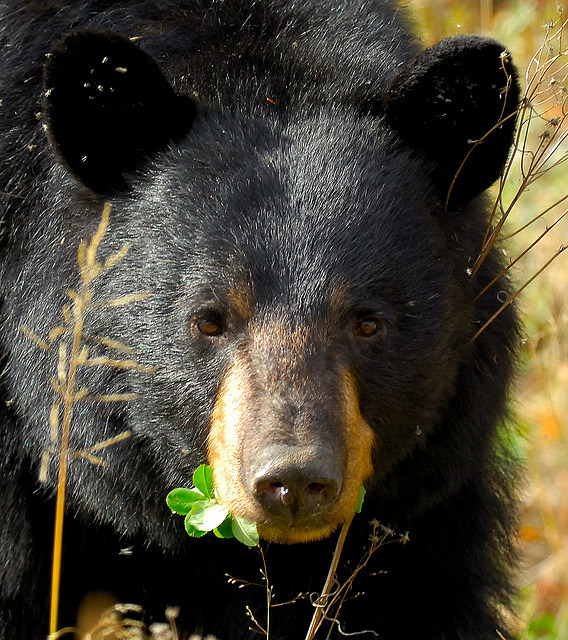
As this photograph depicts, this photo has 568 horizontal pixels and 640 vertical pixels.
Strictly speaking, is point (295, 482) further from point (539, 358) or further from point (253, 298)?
point (539, 358)

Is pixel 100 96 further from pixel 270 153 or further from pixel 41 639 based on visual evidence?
pixel 41 639

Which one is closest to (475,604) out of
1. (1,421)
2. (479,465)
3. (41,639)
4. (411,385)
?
(479,465)

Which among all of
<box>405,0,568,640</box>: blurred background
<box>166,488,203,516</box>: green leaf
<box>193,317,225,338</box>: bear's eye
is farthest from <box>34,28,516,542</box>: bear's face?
<box>405,0,568,640</box>: blurred background

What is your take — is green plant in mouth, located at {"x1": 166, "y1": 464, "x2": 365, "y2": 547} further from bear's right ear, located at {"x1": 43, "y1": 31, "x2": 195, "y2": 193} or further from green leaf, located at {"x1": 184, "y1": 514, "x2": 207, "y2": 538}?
bear's right ear, located at {"x1": 43, "y1": 31, "x2": 195, "y2": 193}

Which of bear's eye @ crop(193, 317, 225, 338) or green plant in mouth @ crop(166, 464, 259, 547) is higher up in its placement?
bear's eye @ crop(193, 317, 225, 338)

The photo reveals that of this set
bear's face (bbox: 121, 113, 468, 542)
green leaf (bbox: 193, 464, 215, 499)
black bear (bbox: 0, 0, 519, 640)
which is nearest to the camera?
bear's face (bbox: 121, 113, 468, 542)

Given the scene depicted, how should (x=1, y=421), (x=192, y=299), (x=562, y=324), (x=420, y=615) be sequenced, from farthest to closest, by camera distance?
(x=562, y=324), (x=420, y=615), (x=1, y=421), (x=192, y=299)

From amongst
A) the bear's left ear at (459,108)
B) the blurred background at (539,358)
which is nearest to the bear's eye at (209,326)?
the bear's left ear at (459,108)

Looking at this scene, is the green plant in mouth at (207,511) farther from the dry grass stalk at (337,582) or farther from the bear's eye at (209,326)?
the bear's eye at (209,326)
